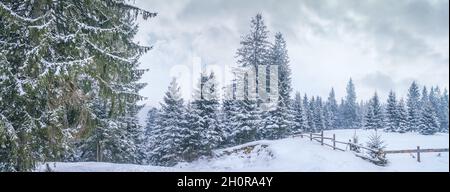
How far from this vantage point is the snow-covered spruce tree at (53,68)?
7.41 m

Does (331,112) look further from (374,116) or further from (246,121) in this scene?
(246,121)

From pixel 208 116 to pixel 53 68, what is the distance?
811 inches

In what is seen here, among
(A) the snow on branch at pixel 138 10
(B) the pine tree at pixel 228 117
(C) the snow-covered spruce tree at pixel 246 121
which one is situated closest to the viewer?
(A) the snow on branch at pixel 138 10

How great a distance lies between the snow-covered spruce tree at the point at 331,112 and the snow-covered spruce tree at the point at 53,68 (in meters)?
69.3

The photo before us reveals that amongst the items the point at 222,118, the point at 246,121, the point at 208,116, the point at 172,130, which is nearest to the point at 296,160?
the point at 208,116

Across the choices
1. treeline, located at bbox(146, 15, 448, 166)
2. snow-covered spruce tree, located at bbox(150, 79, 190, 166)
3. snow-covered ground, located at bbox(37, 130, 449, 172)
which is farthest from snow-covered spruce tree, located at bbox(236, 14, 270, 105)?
snow-covered ground, located at bbox(37, 130, 449, 172)

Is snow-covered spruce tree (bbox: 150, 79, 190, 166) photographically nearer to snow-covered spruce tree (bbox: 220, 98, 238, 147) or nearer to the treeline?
the treeline

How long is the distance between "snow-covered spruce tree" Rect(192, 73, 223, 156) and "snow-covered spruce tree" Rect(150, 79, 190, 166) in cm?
124

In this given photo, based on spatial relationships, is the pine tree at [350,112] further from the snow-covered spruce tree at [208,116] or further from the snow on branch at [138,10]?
the snow on branch at [138,10]

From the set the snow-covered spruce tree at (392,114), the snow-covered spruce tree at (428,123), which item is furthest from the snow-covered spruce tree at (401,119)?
the snow-covered spruce tree at (428,123)

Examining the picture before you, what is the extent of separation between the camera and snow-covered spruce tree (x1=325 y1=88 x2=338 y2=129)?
75.0 meters

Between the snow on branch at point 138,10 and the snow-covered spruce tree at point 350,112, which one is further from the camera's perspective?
the snow-covered spruce tree at point 350,112
